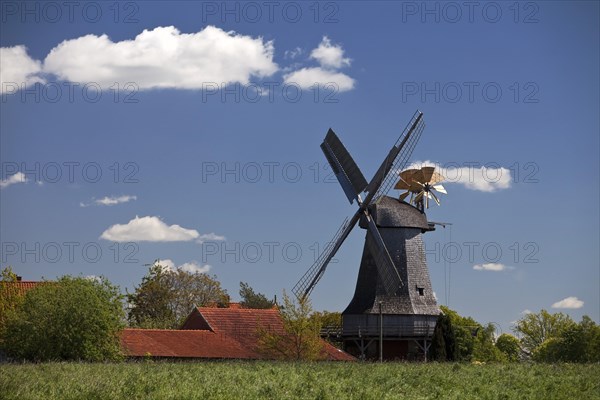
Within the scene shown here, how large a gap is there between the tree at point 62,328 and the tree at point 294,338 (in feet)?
32.2

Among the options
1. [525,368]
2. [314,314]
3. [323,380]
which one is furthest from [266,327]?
[323,380]

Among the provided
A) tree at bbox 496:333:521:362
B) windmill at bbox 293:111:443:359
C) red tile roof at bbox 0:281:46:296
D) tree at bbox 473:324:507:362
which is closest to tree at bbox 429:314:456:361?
windmill at bbox 293:111:443:359

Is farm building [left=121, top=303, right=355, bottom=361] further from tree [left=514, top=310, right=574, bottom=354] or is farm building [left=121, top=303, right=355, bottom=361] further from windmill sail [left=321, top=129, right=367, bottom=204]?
tree [left=514, top=310, right=574, bottom=354]

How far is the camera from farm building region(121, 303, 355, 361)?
5519 cm

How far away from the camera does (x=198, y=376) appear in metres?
35.1

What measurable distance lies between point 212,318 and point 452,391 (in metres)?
27.6

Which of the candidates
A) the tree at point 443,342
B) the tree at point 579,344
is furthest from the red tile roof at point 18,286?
the tree at point 579,344

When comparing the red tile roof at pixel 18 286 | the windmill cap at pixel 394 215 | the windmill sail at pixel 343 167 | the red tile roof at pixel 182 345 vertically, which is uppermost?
the windmill sail at pixel 343 167

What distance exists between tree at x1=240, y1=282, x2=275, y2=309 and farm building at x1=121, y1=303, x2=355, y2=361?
93.8 ft

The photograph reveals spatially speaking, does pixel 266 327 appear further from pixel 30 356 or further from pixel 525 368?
pixel 525 368

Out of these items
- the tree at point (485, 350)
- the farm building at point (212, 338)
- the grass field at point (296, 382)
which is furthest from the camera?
the tree at point (485, 350)

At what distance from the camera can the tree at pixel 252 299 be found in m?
93.4

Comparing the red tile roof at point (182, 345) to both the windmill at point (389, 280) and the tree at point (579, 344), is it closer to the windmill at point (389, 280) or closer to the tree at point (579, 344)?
the windmill at point (389, 280)

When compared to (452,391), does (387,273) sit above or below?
above
